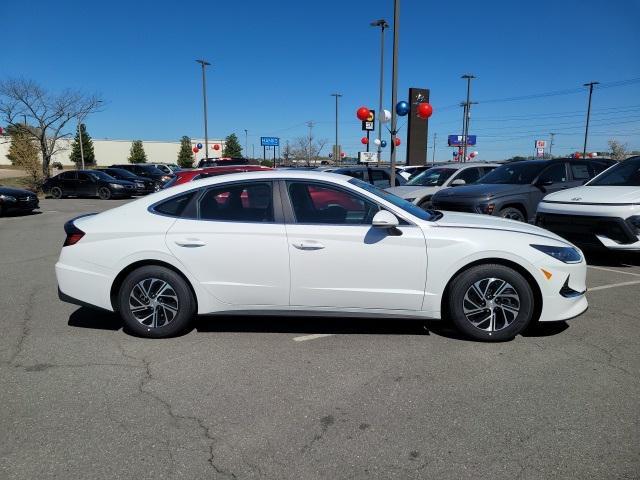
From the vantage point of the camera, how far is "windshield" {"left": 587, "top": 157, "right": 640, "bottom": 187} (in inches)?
314

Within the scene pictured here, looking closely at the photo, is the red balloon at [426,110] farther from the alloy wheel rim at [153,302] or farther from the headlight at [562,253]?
the alloy wheel rim at [153,302]

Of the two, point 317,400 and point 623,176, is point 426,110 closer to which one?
point 623,176

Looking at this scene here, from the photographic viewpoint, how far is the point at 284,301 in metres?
4.30

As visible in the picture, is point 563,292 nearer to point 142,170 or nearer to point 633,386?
point 633,386

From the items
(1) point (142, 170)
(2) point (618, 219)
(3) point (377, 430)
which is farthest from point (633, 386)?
(1) point (142, 170)

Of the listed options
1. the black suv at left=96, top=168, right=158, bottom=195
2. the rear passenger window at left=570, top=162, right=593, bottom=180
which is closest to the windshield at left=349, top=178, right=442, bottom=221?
the rear passenger window at left=570, top=162, right=593, bottom=180

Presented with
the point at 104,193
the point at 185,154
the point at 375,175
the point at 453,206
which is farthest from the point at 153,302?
the point at 185,154

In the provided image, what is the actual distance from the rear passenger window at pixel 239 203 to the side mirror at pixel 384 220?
94cm

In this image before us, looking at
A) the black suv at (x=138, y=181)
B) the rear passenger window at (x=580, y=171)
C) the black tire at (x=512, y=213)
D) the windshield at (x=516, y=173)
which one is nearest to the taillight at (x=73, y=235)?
the black tire at (x=512, y=213)

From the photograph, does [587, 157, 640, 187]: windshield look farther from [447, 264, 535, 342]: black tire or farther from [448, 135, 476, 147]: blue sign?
[448, 135, 476, 147]: blue sign

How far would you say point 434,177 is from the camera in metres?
12.3

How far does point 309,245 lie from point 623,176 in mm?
6689

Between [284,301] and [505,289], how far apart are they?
6.34 feet

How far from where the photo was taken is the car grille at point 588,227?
705cm
